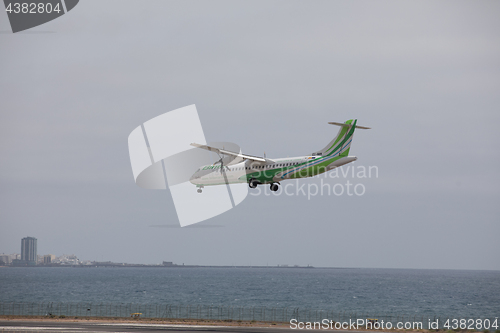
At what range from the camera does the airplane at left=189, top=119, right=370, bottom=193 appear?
168 ft

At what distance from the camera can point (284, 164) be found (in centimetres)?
5191

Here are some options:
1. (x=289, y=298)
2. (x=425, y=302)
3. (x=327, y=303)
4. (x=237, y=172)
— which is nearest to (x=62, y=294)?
(x=289, y=298)

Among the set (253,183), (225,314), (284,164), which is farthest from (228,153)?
(225,314)

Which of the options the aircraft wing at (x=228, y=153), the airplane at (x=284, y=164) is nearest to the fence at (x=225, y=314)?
the airplane at (x=284, y=164)

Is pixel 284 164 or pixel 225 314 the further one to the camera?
pixel 225 314

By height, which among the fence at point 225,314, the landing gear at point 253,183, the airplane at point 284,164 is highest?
the airplane at point 284,164

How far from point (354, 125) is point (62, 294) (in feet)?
456

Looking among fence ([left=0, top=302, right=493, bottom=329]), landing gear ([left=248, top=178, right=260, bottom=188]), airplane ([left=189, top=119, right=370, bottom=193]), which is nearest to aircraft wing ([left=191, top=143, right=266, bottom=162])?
airplane ([left=189, top=119, right=370, bottom=193])

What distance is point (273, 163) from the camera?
173 feet

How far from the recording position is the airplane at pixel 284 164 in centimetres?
5109

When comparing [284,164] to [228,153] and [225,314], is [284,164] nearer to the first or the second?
[228,153]

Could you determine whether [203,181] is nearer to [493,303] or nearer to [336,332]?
[336,332]

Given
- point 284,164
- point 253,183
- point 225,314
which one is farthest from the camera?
point 225,314

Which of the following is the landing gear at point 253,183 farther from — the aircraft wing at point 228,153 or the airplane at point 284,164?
the aircraft wing at point 228,153
